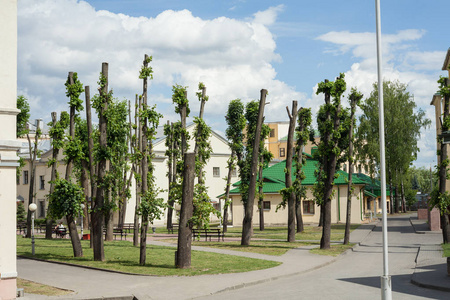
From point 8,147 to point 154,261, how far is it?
9337 millimetres

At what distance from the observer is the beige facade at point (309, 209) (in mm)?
54406

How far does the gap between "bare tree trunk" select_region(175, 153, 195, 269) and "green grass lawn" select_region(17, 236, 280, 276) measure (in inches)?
15.7

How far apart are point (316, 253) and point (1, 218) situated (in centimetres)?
1567

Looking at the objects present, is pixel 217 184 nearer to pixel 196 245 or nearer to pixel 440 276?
pixel 196 245

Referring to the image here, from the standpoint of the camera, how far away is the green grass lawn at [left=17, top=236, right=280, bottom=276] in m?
19.4

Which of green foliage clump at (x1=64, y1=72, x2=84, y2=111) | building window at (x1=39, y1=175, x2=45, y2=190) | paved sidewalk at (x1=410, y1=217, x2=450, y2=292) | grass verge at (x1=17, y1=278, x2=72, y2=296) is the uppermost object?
green foliage clump at (x1=64, y1=72, x2=84, y2=111)

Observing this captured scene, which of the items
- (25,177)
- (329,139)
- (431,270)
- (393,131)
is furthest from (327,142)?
(25,177)

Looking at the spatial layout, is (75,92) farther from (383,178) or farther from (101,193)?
(383,178)

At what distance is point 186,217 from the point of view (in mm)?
20109

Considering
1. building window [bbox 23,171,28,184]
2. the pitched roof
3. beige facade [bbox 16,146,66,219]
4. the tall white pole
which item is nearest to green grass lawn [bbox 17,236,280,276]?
the tall white pole

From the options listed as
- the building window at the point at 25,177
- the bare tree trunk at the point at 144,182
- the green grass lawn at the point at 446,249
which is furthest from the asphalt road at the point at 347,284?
the building window at the point at 25,177

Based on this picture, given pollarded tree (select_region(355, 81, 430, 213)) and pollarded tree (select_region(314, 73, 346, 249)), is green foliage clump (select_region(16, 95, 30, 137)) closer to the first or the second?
pollarded tree (select_region(314, 73, 346, 249))

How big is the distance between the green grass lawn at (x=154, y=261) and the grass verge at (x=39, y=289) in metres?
3.36

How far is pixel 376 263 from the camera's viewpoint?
73.5 ft
